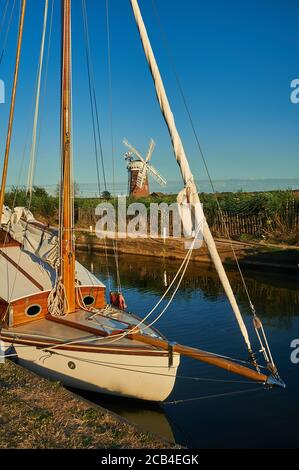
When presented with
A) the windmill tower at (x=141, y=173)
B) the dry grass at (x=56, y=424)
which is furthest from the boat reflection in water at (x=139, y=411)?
the windmill tower at (x=141, y=173)

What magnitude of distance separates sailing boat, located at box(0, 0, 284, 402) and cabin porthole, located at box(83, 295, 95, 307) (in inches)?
1.0

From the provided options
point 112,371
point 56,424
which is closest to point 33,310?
point 112,371

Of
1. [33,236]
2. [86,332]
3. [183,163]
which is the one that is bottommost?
[86,332]

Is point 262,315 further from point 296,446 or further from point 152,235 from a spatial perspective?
point 152,235

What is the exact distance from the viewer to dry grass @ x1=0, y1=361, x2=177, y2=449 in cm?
509

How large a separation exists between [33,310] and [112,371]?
2.71m

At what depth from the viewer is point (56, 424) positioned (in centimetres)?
551

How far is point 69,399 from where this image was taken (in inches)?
248

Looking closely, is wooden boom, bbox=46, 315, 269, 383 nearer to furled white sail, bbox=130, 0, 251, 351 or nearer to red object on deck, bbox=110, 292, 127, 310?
furled white sail, bbox=130, 0, 251, 351

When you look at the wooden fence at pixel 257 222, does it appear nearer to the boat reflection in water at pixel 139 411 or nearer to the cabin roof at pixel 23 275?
the cabin roof at pixel 23 275

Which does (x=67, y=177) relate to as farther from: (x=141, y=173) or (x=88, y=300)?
(x=141, y=173)

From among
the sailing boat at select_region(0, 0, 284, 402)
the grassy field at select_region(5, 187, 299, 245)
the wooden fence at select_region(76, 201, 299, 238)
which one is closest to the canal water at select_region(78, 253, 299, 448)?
the sailing boat at select_region(0, 0, 284, 402)

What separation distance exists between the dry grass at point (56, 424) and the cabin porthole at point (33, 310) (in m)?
2.52

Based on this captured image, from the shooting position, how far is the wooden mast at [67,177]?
9000 millimetres
